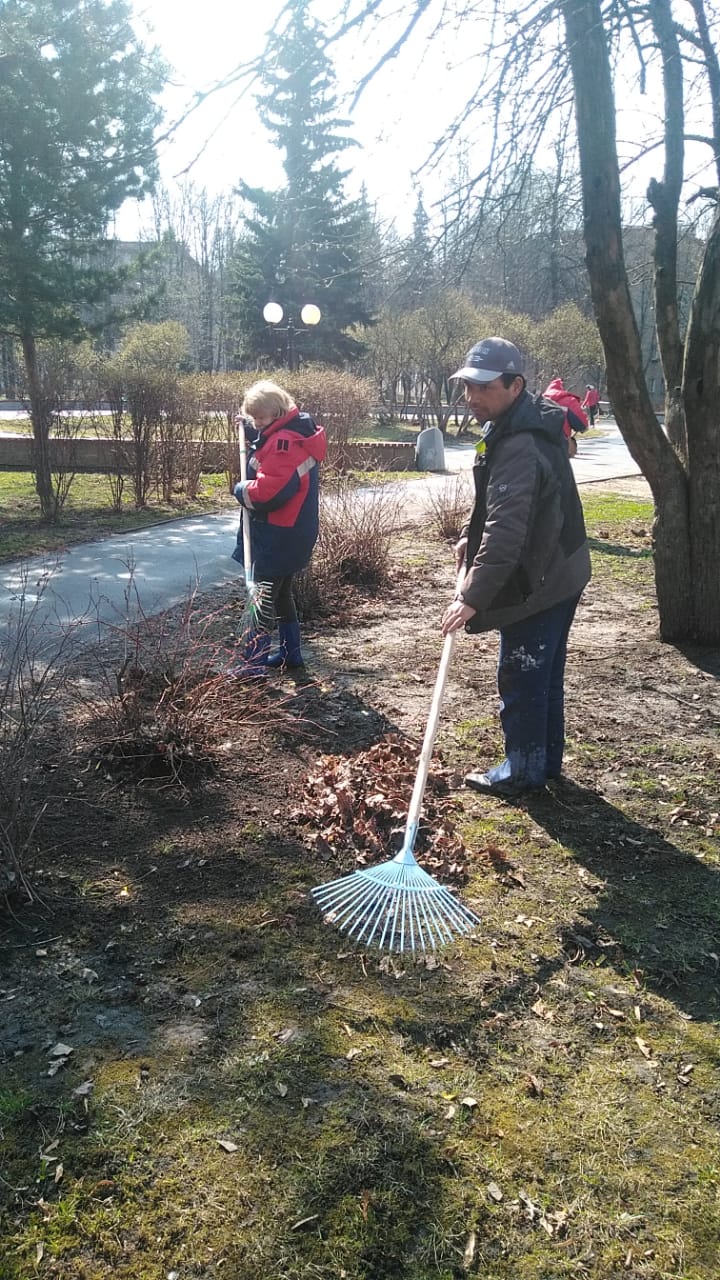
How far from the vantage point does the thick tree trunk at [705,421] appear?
18.1ft

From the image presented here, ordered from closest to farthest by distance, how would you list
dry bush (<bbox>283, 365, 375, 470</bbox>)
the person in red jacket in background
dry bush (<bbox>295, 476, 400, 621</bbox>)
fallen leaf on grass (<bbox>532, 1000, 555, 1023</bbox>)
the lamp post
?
1. fallen leaf on grass (<bbox>532, 1000, 555, 1023</bbox>)
2. dry bush (<bbox>295, 476, 400, 621</bbox>)
3. the person in red jacket in background
4. dry bush (<bbox>283, 365, 375, 470</bbox>)
5. the lamp post

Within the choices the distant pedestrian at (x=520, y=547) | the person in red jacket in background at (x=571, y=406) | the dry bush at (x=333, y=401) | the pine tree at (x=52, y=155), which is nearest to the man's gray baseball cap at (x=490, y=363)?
the distant pedestrian at (x=520, y=547)

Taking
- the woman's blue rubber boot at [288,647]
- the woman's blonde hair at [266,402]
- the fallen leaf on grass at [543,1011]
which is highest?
the woman's blonde hair at [266,402]

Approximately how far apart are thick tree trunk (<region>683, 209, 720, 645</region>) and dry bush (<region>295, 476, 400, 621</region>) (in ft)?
9.17

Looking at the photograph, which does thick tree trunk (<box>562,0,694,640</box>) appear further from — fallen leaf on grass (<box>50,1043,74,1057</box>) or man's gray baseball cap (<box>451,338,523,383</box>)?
fallen leaf on grass (<box>50,1043,74,1057</box>)

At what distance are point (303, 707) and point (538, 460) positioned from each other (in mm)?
2153

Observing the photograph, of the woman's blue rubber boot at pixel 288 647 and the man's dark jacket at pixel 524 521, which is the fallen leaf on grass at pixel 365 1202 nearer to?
the man's dark jacket at pixel 524 521

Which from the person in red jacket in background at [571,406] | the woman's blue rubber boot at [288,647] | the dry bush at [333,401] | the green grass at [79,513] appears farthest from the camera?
the dry bush at [333,401]

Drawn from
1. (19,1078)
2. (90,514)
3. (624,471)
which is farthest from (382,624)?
(624,471)

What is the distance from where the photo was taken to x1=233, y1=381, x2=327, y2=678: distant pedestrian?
16.6 ft

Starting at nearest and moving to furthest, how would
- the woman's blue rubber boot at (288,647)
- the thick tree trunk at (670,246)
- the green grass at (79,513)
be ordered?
the woman's blue rubber boot at (288,647), the thick tree trunk at (670,246), the green grass at (79,513)

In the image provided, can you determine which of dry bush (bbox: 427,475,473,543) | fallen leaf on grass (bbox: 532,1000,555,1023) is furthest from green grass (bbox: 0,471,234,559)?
fallen leaf on grass (bbox: 532,1000,555,1023)

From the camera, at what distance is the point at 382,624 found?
697 cm

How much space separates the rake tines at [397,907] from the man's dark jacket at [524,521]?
98cm
